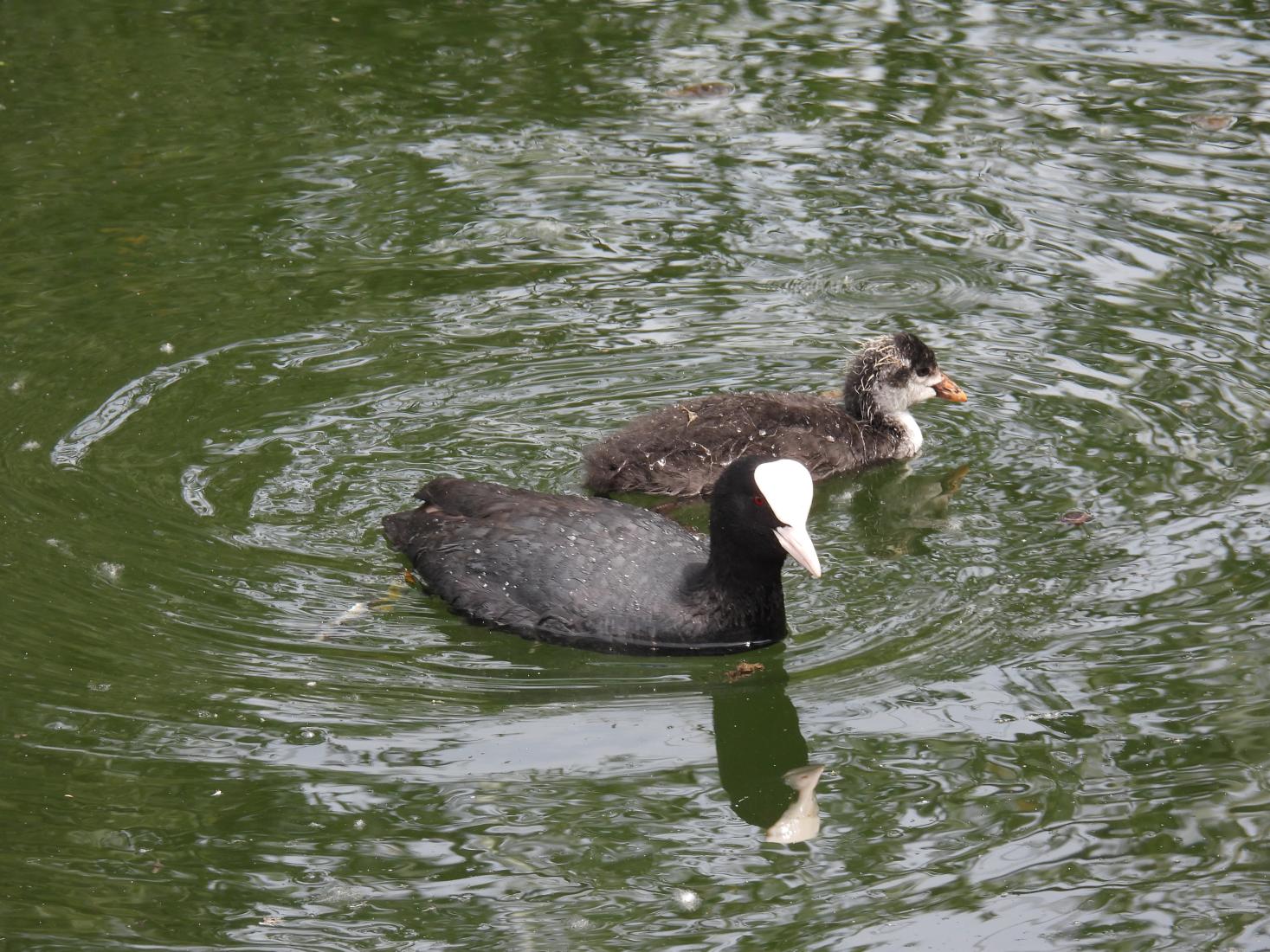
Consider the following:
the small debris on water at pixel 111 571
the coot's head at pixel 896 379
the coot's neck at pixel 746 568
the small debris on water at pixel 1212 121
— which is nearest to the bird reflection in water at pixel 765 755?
the coot's neck at pixel 746 568

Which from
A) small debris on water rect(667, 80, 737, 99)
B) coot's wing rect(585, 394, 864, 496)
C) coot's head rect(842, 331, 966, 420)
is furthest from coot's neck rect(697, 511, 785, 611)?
small debris on water rect(667, 80, 737, 99)

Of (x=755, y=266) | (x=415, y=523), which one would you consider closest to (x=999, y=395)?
(x=755, y=266)

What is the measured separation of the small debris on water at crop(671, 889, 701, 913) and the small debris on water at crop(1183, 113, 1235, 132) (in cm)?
721

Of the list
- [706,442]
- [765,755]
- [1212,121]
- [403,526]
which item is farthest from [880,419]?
[1212,121]

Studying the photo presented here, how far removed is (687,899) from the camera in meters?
4.89

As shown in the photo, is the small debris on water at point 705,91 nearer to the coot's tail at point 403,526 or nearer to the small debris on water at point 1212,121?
the small debris on water at point 1212,121

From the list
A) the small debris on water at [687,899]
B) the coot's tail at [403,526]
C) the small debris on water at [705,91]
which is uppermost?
the small debris on water at [687,899]

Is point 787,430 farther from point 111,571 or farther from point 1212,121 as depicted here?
point 1212,121

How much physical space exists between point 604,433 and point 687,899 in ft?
10.3

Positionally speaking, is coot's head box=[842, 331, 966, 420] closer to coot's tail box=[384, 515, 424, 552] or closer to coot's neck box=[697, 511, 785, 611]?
coot's neck box=[697, 511, 785, 611]

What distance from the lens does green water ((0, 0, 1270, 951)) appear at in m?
5.04

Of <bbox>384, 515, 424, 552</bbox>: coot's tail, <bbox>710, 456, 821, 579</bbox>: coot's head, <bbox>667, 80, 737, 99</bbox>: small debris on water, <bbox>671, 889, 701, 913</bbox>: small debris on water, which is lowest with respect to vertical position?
<bbox>667, 80, 737, 99</bbox>: small debris on water

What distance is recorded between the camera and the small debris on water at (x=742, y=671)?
6.07 meters

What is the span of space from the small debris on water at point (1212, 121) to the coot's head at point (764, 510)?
18.4 ft
